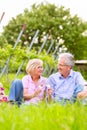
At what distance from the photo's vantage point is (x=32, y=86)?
5402 millimetres

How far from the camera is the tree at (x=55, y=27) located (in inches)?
1688

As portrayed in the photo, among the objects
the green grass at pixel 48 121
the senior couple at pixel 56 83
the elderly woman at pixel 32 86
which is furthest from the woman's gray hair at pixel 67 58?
the green grass at pixel 48 121

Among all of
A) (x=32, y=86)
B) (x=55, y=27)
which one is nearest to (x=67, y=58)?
(x=32, y=86)

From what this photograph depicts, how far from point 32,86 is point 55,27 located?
38.1m

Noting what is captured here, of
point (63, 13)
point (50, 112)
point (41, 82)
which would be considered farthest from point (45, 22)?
point (50, 112)

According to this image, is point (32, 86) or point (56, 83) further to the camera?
point (32, 86)

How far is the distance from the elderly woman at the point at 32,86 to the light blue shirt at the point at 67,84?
137mm

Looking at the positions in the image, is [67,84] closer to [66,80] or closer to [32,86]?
[66,80]

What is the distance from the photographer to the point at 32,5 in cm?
4781

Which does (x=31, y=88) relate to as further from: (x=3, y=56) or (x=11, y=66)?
(x=11, y=66)

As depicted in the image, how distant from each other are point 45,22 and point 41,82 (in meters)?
38.6

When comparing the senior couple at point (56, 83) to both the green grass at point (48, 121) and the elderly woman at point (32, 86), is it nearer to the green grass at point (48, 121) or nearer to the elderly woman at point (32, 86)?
the elderly woman at point (32, 86)

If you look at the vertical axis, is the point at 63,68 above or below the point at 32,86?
above

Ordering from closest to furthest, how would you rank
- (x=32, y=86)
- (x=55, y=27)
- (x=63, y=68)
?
(x=63, y=68) < (x=32, y=86) < (x=55, y=27)
